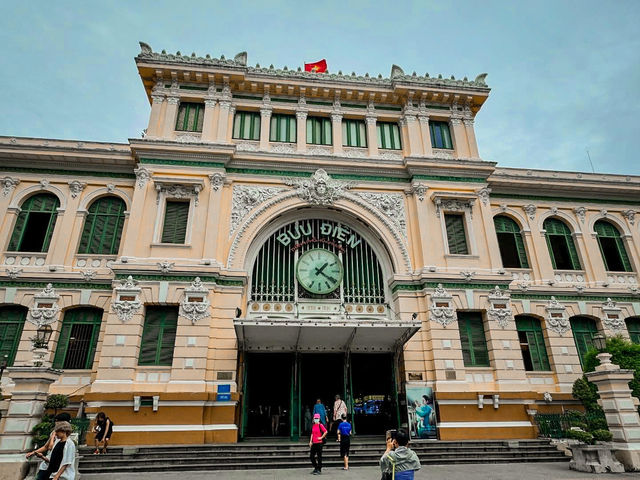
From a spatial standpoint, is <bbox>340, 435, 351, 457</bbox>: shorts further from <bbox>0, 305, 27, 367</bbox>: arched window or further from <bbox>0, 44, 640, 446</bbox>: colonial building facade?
<bbox>0, 305, 27, 367</bbox>: arched window

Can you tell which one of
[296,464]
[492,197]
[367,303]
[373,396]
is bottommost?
[296,464]

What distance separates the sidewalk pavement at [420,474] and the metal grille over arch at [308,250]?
25.0 feet

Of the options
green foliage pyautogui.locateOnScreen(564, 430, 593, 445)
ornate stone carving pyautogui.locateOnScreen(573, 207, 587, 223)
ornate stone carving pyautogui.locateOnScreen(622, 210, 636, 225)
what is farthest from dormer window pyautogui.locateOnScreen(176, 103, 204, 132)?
ornate stone carving pyautogui.locateOnScreen(622, 210, 636, 225)

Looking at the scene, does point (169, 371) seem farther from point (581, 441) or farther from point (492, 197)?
point (492, 197)

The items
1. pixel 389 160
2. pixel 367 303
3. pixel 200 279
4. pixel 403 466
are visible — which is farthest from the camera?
pixel 389 160

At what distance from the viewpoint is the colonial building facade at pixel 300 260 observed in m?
16.5

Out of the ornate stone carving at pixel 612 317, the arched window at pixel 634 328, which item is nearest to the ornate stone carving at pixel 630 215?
the ornate stone carving at pixel 612 317

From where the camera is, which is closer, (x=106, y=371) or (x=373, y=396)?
(x=106, y=371)

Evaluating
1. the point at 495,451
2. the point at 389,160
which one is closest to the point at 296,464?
the point at 495,451

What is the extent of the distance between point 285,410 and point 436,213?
12.3 m

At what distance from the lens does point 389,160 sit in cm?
2080

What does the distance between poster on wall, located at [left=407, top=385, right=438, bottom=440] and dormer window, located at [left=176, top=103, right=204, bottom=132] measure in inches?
633

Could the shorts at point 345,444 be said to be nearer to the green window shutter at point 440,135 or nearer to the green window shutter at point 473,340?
the green window shutter at point 473,340

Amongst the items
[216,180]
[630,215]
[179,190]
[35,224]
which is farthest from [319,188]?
[630,215]
